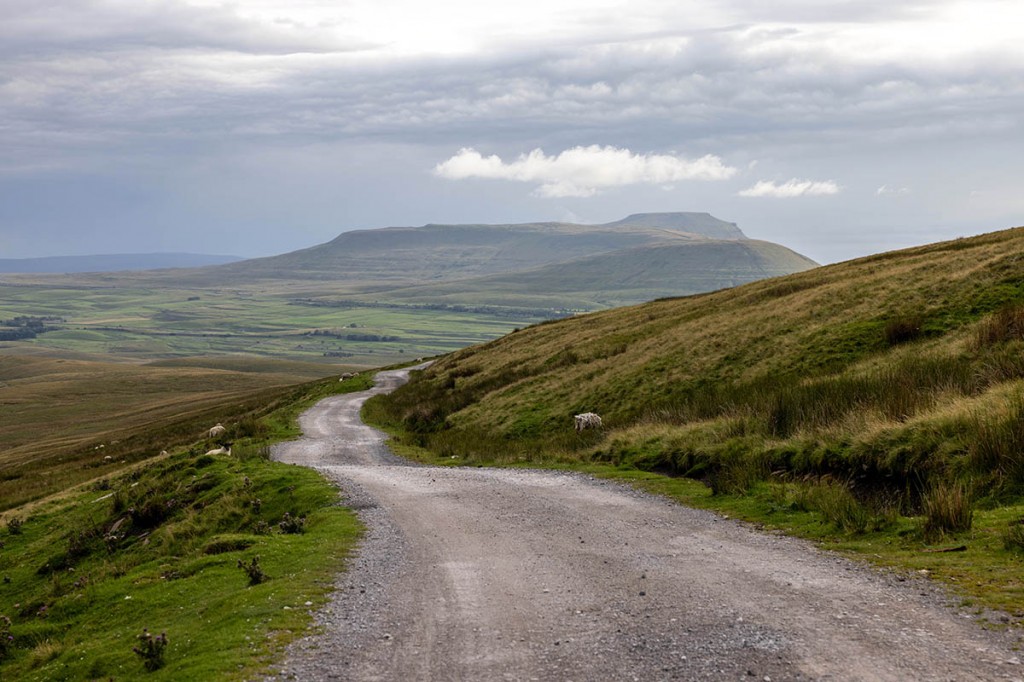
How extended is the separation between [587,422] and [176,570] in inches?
762

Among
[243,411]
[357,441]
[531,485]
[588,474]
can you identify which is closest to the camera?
[531,485]

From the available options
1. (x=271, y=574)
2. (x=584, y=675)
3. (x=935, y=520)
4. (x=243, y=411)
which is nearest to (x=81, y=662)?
(x=271, y=574)

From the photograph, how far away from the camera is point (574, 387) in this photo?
40969mm

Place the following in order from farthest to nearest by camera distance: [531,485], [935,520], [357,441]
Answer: [357,441] < [531,485] < [935,520]

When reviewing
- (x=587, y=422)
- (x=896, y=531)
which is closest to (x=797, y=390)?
(x=587, y=422)

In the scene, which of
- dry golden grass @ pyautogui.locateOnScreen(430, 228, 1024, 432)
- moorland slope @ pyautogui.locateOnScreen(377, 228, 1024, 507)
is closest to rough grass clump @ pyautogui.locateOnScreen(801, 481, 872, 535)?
moorland slope @ pyautogui.locateOnScreen(377, 228, 1024, 507)

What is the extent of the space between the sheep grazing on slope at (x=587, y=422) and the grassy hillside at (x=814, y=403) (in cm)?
82

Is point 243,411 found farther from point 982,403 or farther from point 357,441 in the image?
point 982,403

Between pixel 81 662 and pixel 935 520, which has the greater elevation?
pixel 935 520

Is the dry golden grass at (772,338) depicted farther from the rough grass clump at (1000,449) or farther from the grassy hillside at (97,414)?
the grassy hillside at (97,414)

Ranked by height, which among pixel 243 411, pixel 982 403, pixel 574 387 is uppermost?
pixel 982 403

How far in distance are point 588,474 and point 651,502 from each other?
497cm

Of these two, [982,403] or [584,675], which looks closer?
[584,675]

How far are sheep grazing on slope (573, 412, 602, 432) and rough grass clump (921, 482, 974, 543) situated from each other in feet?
64.2
